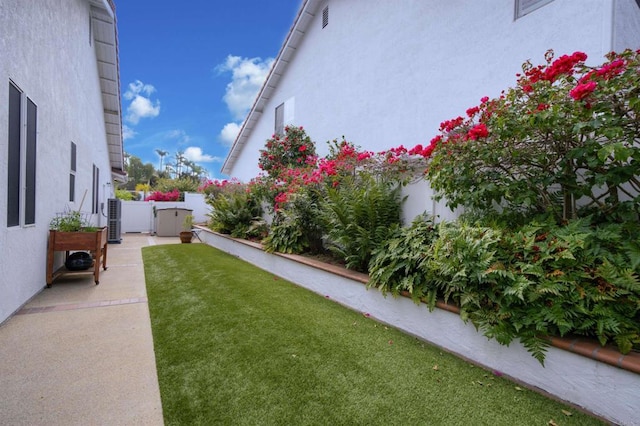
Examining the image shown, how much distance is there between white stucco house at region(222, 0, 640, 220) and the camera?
392 centimetres

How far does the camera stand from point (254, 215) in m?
9.08

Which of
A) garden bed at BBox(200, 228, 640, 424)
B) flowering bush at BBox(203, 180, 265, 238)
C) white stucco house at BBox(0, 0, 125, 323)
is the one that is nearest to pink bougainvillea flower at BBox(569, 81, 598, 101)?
garden bed at BBox(200, 228, 640, 424)

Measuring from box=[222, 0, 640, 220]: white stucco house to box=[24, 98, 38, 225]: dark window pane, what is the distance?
5.17m

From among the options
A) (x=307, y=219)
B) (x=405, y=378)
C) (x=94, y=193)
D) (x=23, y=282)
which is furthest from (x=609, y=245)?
(x=94, y=193)

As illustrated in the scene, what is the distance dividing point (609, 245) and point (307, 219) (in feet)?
14.8

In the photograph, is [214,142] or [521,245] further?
[214,142]

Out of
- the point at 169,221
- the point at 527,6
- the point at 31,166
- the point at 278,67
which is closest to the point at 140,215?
the point at 169,221

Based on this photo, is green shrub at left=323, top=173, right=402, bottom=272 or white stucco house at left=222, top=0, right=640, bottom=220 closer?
white stucco house at left=222, top=0, right=640, bottom=220

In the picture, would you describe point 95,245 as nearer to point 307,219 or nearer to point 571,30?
point 307,219

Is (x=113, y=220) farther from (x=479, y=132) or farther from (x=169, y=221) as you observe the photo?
(x=479, y=132)

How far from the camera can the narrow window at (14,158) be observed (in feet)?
11.3

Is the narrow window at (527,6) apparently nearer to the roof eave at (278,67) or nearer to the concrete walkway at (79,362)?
the roof eave at (278,67)

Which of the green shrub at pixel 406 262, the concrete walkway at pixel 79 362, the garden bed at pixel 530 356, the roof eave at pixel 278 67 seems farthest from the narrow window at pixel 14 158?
the roof eave at pixel 278 67

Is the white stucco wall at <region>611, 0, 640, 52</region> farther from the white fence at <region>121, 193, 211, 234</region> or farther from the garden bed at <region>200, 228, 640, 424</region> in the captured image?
the white fence at <region>121, 193, 211, 234</region>
